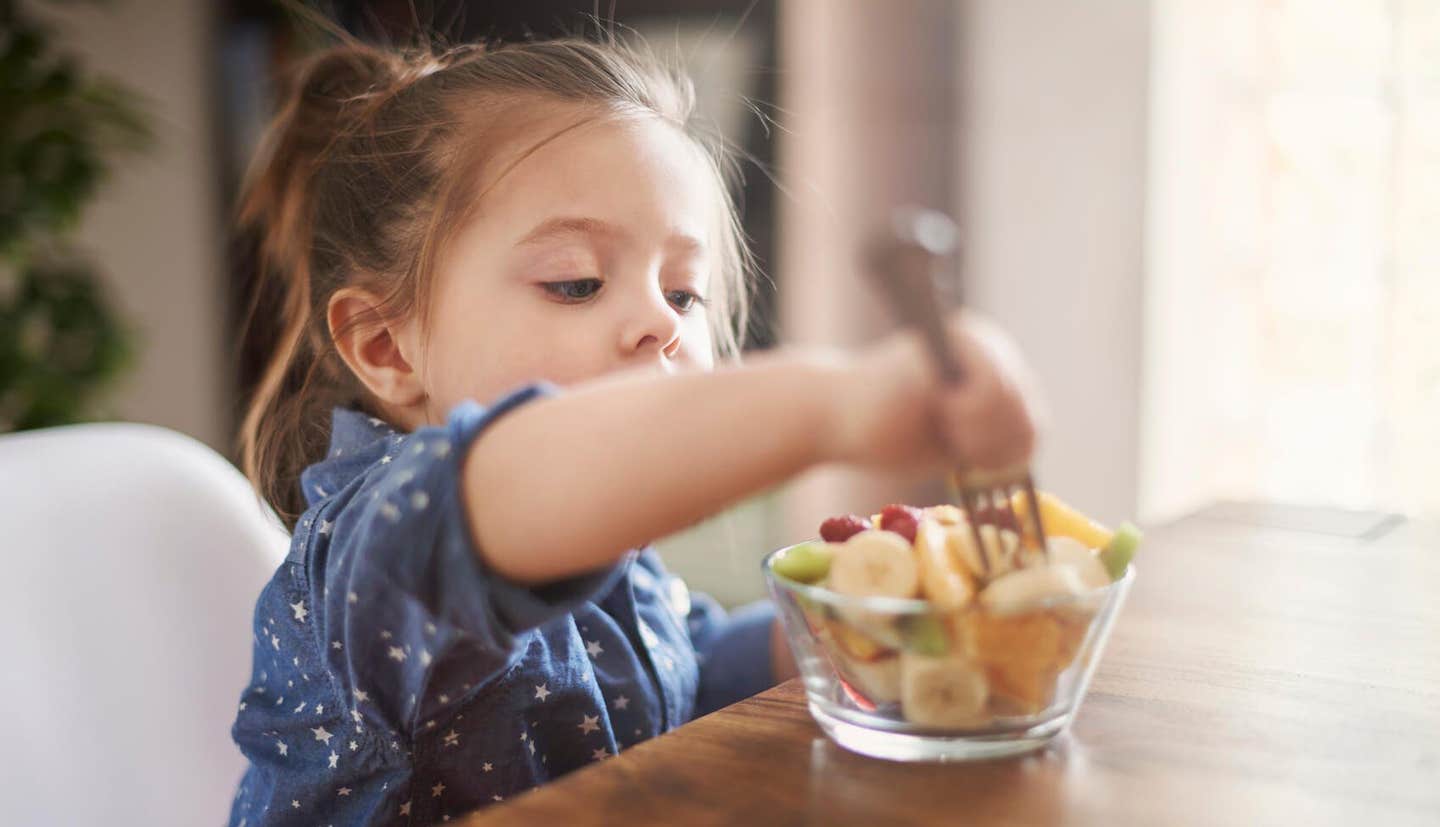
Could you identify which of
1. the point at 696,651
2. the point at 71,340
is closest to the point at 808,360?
the point at 696,651

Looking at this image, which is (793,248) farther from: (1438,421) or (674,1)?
(1438,421)

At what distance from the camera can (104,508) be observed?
3.14 ft

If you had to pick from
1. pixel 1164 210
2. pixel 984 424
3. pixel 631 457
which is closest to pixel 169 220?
pixel 1164 210

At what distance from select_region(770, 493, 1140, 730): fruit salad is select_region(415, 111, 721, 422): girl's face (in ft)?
0.79

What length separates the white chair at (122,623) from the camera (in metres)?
0.88

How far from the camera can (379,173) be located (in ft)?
2.99

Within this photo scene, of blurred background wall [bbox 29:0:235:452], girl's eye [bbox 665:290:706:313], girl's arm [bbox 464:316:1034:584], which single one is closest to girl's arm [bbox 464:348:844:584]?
girl's arm [bbox 464:316:1034:584]

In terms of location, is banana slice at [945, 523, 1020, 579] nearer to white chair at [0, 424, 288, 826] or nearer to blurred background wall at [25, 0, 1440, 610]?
white chair at [0, 424, 288, 826]

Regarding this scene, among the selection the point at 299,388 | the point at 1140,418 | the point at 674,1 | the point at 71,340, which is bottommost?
the point at 1140,418

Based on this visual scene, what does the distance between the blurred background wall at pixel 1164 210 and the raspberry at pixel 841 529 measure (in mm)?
1441

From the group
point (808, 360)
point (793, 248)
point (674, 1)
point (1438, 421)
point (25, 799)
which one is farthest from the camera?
point (674, 1)

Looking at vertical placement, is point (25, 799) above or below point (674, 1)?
below

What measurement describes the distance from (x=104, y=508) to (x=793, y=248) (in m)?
1.97

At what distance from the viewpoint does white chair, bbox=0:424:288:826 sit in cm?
88
